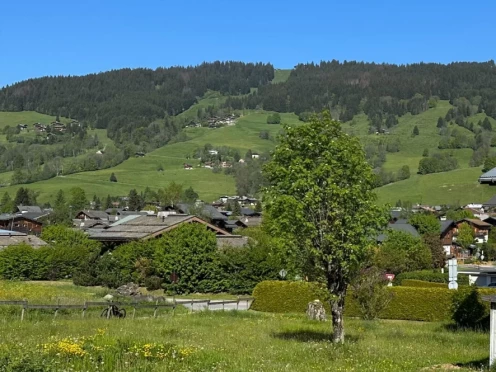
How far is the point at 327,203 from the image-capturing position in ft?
78.2

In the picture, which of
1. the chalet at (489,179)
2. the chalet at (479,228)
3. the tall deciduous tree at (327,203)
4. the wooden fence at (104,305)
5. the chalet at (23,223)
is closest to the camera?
the tall deciduous tree at (327,203)

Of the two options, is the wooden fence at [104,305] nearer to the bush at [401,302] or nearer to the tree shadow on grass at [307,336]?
the bush at [401,302]

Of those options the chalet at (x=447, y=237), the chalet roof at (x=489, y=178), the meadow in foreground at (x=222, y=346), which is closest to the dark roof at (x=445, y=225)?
Result: the chalet at (x=447, y=237)

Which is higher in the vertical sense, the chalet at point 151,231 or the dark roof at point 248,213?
the chalet at point 151,231

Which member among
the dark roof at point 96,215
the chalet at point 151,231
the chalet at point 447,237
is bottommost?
the chalet at point 447,237

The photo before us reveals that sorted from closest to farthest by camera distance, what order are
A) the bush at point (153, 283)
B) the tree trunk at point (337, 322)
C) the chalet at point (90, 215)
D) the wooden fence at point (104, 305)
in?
the tree trunk at point (337, 322), the wooden fence at point (104, 305), the bush at point (153, 283), the chalet at point (90, 215)

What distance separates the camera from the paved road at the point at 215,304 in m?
43.0

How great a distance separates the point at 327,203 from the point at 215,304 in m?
24.7

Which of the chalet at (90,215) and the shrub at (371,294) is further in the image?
the chalet at (90,215)

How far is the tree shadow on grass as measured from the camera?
2537cm

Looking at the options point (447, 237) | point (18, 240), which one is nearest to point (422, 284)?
point (18, 240)

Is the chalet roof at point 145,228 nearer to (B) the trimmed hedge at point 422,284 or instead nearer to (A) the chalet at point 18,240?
(A) the chalet at point 18,240

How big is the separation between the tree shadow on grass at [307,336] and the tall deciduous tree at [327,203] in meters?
1.79

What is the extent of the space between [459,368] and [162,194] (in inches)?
6217
